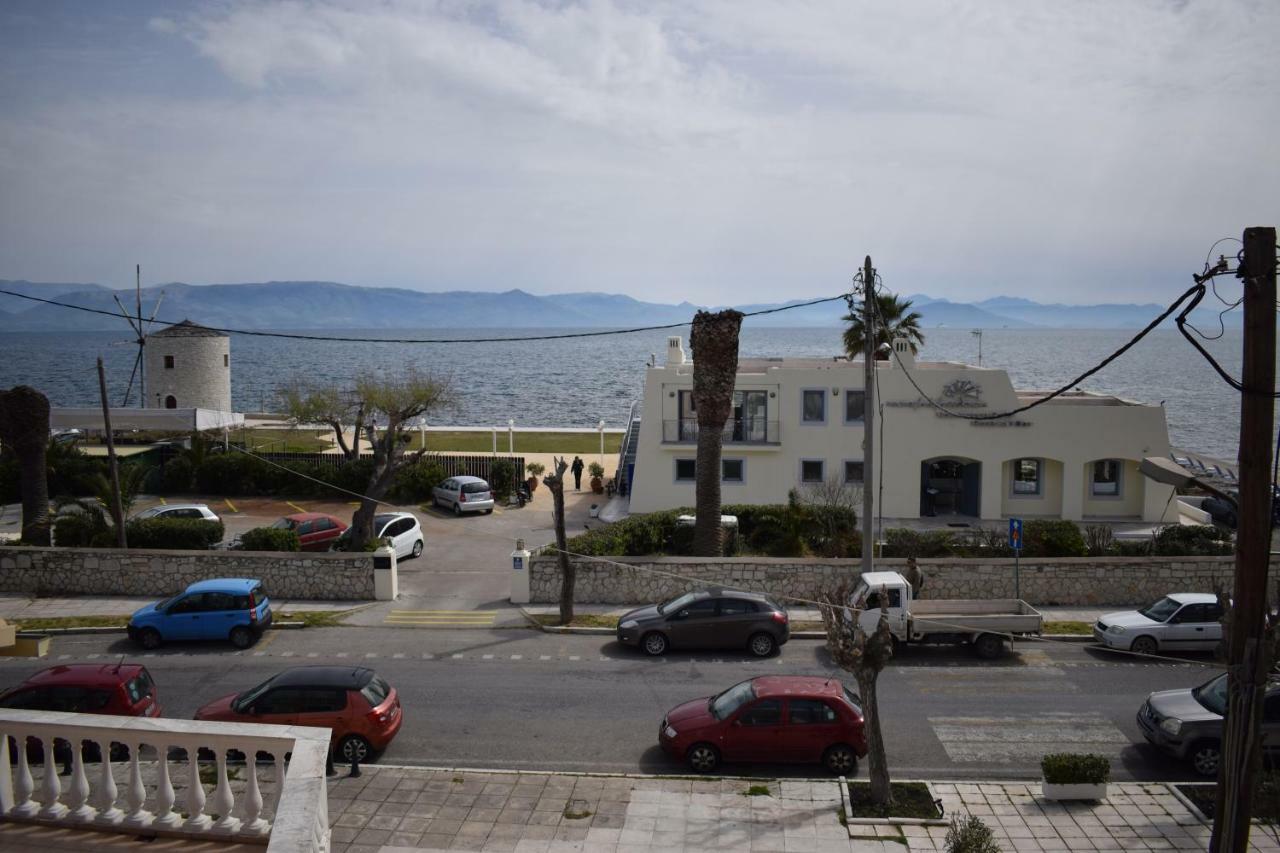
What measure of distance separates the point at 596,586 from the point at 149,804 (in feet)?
55.4

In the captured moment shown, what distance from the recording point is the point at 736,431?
37.5 meters

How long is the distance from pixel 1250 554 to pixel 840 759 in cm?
790

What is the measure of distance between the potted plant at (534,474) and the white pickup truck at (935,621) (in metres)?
21.0

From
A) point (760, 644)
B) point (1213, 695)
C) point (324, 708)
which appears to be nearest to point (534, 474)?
point (760, 644)

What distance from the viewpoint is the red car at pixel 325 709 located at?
51.1ft

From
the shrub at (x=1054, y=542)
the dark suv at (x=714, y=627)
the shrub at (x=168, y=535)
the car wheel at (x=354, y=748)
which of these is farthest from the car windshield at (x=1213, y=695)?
the shrub at (x=168, y=535)

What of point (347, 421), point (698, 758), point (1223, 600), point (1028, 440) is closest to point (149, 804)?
point (698, 758)

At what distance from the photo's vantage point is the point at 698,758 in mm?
15648

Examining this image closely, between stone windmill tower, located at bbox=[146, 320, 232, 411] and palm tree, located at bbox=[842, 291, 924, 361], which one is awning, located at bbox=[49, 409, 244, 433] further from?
palm tree, located at bbox=[842, 291, 924, 361]

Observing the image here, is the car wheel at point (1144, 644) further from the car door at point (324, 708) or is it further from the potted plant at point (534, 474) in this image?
the potted plant at point (534, 474)

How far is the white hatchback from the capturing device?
21438 millimetres

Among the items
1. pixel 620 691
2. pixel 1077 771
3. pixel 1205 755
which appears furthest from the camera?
pixel 620 691

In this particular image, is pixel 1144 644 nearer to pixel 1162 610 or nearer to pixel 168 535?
pixel 1162 610

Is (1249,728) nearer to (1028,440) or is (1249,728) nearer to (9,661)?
(9,661)
